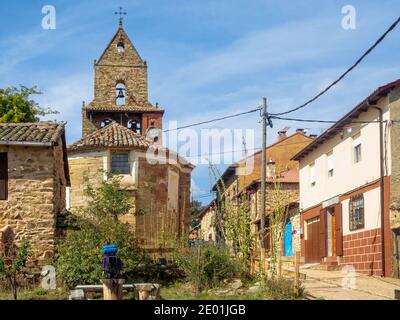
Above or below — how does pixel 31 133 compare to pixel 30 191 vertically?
above

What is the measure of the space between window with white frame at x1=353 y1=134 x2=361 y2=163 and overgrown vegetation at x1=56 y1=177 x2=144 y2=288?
7.86 meters

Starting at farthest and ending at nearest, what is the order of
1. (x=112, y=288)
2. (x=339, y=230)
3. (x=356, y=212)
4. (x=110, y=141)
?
(x=110, y=141) < (x=339, y=230) < (x=356, y=212) < (x=112, y=288)

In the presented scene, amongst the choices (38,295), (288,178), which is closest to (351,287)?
(38,295)

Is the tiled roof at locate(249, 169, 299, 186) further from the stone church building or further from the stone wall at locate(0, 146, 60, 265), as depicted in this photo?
the stone wall at locate(0, 146, 60, 265)

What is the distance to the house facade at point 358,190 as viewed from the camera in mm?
18375

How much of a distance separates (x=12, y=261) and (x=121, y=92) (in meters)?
30.4

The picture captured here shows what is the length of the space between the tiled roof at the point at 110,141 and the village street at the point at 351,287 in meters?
11.6

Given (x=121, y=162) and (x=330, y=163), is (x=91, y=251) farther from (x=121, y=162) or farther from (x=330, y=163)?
(x=121, y=162)

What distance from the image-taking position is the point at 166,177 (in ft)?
96.5

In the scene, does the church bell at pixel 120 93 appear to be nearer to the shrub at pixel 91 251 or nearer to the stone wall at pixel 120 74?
the stone wall at pixel 120 74

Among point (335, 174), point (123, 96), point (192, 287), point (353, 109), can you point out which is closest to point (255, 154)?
point (123, 96)

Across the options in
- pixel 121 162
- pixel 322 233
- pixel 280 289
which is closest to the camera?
pixel 280 289

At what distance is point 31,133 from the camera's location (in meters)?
18.9

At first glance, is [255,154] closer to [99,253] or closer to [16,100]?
[16,100]
